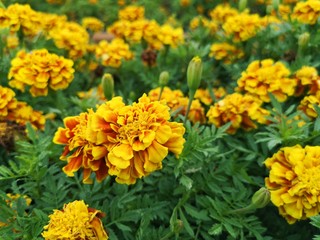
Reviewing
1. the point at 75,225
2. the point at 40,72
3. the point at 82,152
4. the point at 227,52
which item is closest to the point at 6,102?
the point at 40,72

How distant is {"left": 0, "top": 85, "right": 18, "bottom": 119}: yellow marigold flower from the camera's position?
147 cm

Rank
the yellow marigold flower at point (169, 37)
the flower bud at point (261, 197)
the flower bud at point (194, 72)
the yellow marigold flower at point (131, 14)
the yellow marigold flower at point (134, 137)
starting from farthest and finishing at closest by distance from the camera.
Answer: the yellow marigold flower at point (131, 14) < the yellow marigold flower at point (169, 37) < the flower bud at point (194, 72) < the flower bud at point (261, 197) < the yellow marigold flower at point (134, 137)

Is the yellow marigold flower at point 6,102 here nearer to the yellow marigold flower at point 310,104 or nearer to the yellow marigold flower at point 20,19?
the yellow marigold flower at point 20,19

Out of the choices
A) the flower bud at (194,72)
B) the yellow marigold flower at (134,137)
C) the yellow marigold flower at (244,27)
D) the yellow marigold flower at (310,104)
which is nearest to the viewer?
the yellow marigold flower at (134,137)

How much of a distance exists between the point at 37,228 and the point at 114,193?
0.28 m

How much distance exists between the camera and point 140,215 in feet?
4.15

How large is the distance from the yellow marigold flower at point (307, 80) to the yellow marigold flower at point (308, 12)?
236mm

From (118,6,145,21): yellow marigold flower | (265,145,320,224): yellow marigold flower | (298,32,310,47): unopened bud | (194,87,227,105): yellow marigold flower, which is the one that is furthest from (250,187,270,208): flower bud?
(118,6,145,21): yellow marigold flower

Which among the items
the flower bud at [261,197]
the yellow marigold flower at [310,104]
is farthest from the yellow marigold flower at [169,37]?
the flower bud at [261,197]

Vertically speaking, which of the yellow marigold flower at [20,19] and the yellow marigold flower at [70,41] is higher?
the yellow marigold flower at [20,19]

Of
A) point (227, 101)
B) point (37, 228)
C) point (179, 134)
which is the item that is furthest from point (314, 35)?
point (37, 228)

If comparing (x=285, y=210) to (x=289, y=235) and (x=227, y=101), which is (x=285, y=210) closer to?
(x=289, y=235)

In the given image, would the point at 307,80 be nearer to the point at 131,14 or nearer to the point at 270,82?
the point at 270,82

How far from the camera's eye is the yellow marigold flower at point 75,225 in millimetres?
1027
